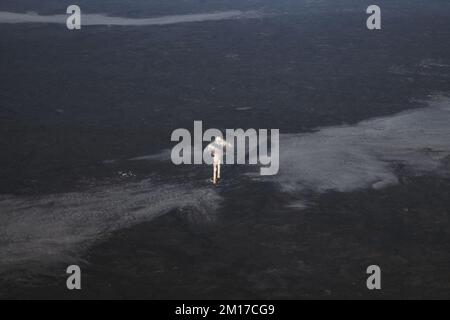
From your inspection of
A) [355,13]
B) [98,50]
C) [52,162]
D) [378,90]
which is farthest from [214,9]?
[52,162]

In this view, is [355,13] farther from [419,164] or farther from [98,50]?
[419,164]

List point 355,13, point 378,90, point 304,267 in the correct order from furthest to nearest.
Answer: point 355,13 < point 378,90 < point 304,267

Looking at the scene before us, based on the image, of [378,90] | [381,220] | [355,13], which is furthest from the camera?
[355,13]

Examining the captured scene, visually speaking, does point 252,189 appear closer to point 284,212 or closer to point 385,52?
point 284,212

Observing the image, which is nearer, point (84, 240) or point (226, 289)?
point (226, 289)
